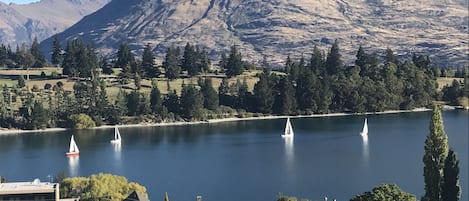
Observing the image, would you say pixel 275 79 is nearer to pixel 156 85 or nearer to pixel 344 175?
pixel 156 85

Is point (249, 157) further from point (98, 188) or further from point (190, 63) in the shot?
point (190, 63)

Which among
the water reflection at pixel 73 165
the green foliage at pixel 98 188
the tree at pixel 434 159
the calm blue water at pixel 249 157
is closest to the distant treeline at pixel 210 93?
the calm blue water at pixel 249 157

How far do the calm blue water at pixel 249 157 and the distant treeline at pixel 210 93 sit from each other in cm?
427

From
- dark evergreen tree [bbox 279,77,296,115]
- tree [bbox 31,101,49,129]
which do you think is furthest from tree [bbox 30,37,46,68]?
dark evergreen tree [bbox 279,77,296,115]

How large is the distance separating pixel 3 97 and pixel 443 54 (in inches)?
4637

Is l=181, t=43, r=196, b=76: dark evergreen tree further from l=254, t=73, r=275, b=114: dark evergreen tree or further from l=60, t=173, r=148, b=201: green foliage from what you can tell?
l=60, t=173, r=148, b=201: green foliage

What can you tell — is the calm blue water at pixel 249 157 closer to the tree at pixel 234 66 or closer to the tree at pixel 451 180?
the tree at pixel 451 180

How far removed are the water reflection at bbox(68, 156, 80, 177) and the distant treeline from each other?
2103 cm

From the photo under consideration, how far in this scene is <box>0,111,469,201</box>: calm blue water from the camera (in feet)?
151

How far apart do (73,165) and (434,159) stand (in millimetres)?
30251

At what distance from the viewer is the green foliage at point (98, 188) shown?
3709cm

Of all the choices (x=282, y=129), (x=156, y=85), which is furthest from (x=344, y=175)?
(x=156, y=85)

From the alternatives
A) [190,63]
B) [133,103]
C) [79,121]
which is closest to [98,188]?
[79,121]

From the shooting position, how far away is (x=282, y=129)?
3127 inches
